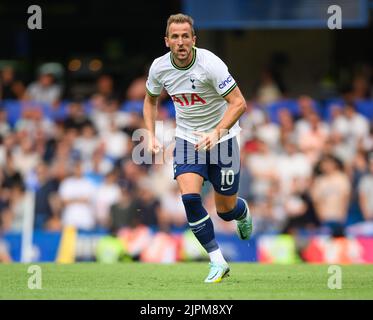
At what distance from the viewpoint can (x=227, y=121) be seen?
32.8 ft

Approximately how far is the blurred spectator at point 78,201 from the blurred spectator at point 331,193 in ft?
12.2

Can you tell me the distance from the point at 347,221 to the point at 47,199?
5076mm

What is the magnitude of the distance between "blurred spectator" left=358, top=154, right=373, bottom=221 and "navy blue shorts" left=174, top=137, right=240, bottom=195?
634cm

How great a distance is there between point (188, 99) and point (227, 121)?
58 centimetres

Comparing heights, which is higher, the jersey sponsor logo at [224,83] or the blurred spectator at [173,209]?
the jersey sponsor logo at [224,83]

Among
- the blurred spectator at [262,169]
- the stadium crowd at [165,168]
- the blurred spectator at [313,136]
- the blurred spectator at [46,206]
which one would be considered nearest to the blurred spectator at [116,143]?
the stadium crowd at [165,168]

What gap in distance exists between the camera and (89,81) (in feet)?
74.1

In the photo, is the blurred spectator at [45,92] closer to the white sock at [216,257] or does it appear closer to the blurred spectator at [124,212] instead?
the blurred spectator at [124,212]

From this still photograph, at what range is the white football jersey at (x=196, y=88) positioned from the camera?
10109mm

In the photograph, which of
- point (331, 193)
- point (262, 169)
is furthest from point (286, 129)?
point (331, 193)

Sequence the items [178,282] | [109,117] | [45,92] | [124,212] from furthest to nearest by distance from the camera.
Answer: [45,92] < [109,117] < [124,212] < [178,282]

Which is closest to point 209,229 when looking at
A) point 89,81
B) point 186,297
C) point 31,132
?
point 186,297

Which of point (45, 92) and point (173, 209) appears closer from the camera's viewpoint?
point (173, 209)

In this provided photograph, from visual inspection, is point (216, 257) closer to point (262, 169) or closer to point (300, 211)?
point (300, 211)
